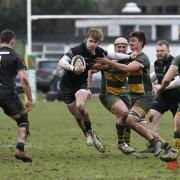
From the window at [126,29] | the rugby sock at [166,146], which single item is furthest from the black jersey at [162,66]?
the window at [126,29]

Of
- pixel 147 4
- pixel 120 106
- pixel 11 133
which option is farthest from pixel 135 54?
pixel 147 4

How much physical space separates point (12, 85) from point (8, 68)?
0.96ft

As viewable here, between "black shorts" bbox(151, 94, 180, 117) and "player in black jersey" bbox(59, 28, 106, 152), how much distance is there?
5.64 ft

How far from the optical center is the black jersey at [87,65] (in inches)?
571

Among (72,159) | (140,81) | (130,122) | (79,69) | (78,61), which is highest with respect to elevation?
(78,61)

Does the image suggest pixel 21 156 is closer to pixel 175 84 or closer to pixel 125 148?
pixel 125 148

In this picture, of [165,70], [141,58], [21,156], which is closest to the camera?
[21,156]

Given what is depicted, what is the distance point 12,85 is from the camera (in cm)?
1377

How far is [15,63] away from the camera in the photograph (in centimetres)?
1360

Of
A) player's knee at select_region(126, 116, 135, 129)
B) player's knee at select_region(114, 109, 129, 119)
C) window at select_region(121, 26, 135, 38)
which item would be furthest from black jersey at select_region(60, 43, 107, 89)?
window at select_region(121, 26, 135, 38)

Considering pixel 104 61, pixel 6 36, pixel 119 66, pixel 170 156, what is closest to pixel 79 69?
pixel 104 61

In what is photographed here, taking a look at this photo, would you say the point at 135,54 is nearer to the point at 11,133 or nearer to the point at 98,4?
the point at 11,133

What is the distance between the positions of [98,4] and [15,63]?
59389 millimetres

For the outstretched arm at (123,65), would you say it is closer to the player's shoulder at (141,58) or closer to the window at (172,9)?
the player's shoulder at (141,58)
